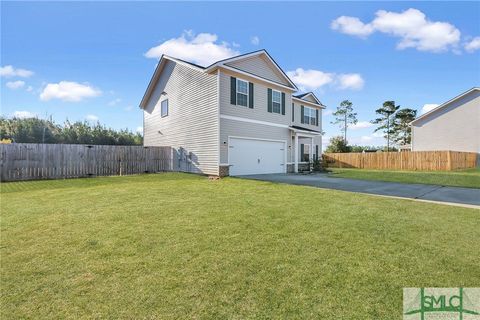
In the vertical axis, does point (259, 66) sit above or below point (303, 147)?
above

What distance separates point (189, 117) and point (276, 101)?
5.70 metres

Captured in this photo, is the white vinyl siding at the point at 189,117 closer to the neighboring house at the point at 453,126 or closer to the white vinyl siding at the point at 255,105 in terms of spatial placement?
the white vinyl siding at the point at 255,105

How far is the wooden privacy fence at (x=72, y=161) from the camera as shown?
1198 centimetres

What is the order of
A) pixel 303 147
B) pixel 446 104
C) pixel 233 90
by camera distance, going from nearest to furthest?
1. pixel 233 90
2. pixel 303 147
3. pixel 446 104

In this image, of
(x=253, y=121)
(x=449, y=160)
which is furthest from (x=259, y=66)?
(x=449, y=160)

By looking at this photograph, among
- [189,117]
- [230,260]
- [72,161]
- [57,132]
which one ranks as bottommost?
[230,260]

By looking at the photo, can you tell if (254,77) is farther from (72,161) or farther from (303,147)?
(72,161)

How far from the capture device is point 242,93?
1406 cm

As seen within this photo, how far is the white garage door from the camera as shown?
1363cm

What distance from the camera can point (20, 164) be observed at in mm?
12102

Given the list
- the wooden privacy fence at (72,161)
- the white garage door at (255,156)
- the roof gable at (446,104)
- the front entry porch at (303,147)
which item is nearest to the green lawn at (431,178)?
the front entry porch at (303,147)

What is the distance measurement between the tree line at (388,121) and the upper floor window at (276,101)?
26.2m

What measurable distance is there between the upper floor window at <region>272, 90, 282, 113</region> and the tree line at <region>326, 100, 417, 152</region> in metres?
26.2

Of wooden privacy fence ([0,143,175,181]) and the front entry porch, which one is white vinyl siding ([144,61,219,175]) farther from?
the front entry porch
